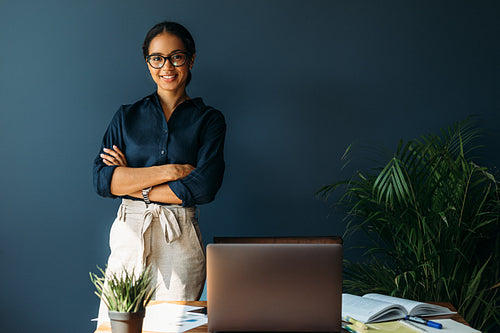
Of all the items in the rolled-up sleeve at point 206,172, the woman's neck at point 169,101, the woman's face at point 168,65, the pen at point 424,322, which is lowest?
the pen at point 424,322

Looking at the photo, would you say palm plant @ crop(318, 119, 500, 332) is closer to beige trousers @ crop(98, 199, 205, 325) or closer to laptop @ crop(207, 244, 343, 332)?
beige trousers @ crop(98, 199, 205, 325)

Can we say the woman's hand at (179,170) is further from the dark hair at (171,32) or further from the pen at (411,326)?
the pen at (411,326)

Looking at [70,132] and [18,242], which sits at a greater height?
[70,132]

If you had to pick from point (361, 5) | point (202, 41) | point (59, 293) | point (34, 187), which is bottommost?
point (59, 293)

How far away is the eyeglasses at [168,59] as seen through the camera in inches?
112

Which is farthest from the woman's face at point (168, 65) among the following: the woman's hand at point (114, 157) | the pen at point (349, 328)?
the pen at point (349, 328)

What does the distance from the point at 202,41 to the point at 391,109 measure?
1.39 meters

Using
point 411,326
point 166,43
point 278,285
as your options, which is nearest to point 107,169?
point 166,43

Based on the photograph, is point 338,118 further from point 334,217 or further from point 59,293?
point 59,293

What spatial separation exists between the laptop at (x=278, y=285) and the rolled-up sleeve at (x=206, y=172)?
4.11 feet

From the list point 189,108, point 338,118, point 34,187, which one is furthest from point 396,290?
point 34,187

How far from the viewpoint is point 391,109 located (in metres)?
3.52

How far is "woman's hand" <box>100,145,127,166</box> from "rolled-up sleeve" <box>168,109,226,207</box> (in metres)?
0.36

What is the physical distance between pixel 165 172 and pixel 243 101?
104 cm
